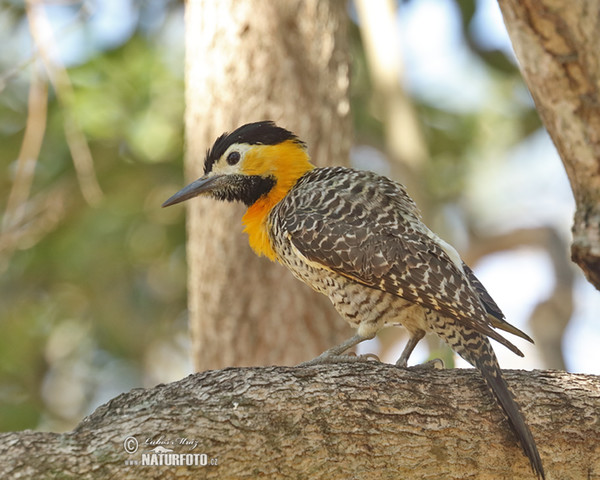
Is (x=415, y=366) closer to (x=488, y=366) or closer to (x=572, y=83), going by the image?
(x=488, y=366)

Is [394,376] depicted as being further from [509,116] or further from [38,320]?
[509,116]

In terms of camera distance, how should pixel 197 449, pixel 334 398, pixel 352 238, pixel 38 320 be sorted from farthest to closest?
pixel 38 320
pixel 352 238
pixel 334 398
pixel 197 449

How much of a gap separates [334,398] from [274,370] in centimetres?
35

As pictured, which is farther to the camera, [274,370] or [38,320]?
[38,320]

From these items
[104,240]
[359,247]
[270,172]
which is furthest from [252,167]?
[104,240]

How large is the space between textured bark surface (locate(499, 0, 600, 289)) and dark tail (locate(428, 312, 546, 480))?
0.92 meters

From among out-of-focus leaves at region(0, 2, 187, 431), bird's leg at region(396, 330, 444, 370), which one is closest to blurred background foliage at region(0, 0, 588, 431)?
out-of-focus leaves at region(0, 2, 187, 431)

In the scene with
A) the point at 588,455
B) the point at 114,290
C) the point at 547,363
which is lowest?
the point at 588,455

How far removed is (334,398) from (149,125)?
5.31 m

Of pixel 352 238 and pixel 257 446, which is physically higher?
pixel 352 238

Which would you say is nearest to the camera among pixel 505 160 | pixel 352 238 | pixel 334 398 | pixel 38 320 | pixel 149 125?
pixel 334 398

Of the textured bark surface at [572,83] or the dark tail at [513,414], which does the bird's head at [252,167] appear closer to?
the textured bark surface at [572,83]

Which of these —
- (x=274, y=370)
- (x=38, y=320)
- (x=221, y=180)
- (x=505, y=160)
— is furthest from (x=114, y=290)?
(x=505, y=160)

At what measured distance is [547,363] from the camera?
8.91 m
